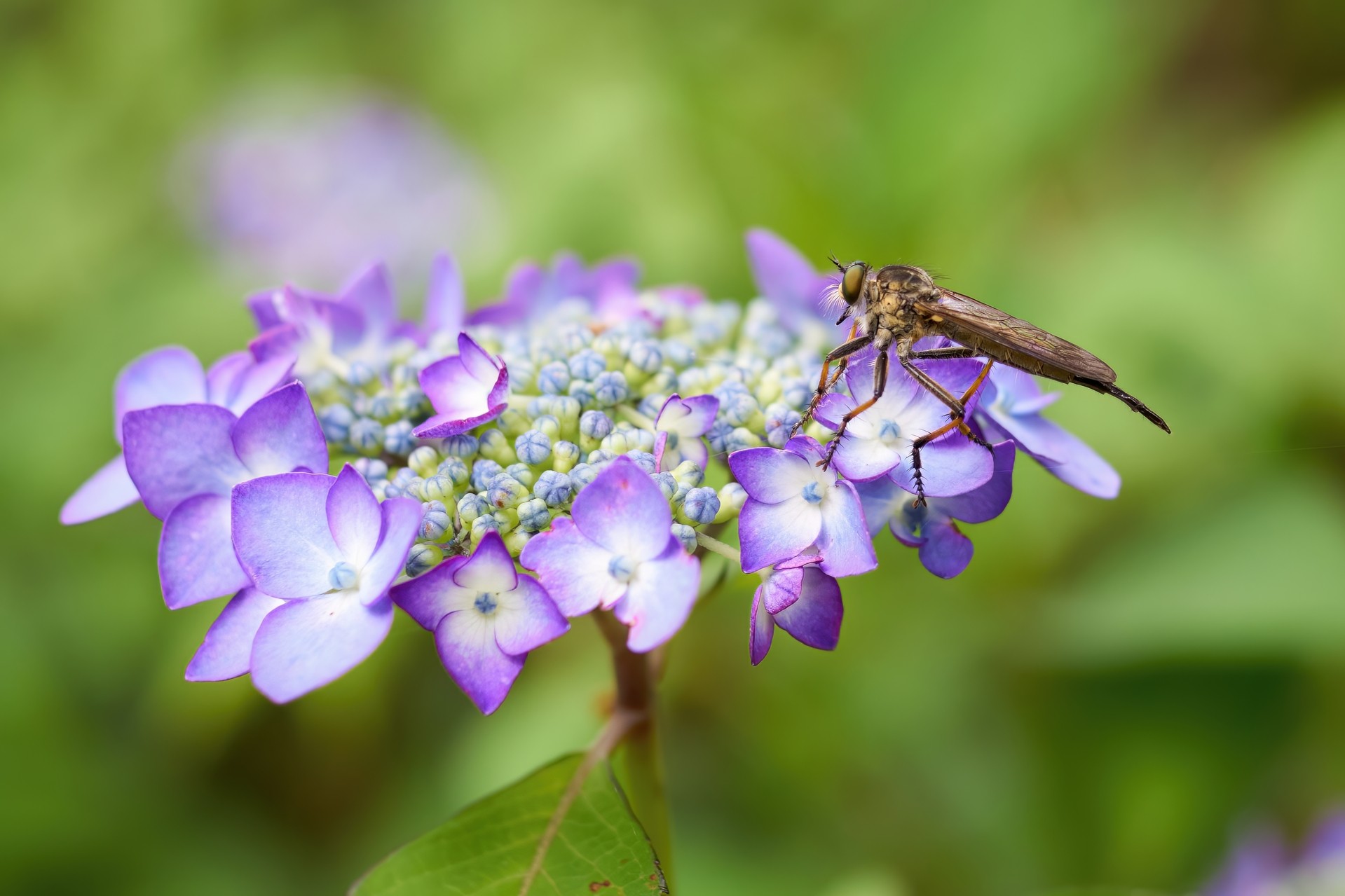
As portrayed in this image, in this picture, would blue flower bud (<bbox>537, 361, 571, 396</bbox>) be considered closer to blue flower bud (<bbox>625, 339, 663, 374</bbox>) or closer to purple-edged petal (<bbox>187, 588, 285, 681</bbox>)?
blue flower bud (<bbox>625, 339, 663, 374</bbox>)

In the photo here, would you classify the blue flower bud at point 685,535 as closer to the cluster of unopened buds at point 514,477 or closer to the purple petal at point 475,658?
the cluster of unopened buds at point 514,477

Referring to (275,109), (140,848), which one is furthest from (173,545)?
(275,109)

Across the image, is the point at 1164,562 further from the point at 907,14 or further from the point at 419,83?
the point at 419,83

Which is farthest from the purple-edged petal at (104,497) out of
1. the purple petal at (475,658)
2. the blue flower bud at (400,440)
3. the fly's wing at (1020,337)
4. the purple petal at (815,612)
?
the fly's wing at (1020,337)

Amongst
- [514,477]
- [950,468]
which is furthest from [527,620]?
[950,468]

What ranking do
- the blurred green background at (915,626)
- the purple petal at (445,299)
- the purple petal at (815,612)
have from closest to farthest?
the purple petal at (815,612)
the purple petal at (445,299)
the blurred green background at (915,626)

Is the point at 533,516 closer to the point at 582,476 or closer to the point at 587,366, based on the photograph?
the point at 582,476
